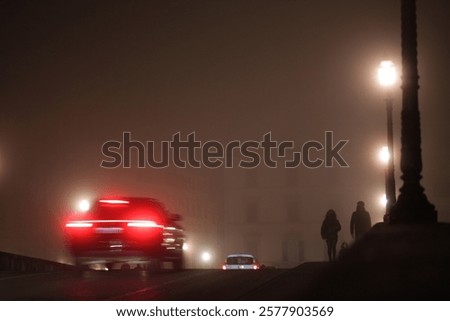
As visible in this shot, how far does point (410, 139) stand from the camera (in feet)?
56.3

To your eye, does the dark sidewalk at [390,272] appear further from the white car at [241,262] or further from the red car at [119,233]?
the white car at [241,262]

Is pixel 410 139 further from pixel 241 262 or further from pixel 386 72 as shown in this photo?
pixel 241 262

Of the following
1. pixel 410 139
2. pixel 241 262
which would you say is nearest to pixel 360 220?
pixel 410 139

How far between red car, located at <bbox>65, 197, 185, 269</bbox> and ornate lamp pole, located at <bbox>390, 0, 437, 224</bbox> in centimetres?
520

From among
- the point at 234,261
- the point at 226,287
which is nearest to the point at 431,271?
the point at 226,287

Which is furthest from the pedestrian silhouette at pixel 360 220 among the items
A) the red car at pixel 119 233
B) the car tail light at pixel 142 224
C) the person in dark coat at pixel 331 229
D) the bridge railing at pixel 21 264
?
the bridge railing at pixel 21 264

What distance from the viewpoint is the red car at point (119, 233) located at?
19.6 metres

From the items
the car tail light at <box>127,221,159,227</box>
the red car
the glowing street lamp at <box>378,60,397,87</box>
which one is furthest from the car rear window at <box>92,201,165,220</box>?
the glowing street lamp at <box>378,60,397,87</box>

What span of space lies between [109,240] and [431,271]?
10.5m

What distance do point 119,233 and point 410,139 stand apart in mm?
6326

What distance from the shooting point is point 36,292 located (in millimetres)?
14297

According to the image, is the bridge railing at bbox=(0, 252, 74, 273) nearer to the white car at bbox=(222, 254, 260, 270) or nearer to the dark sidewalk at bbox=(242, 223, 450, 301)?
the white car at bbox=(222, 254, 260, 270)

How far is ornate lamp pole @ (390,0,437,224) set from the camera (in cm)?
1684

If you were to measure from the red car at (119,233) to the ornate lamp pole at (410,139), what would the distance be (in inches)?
205
